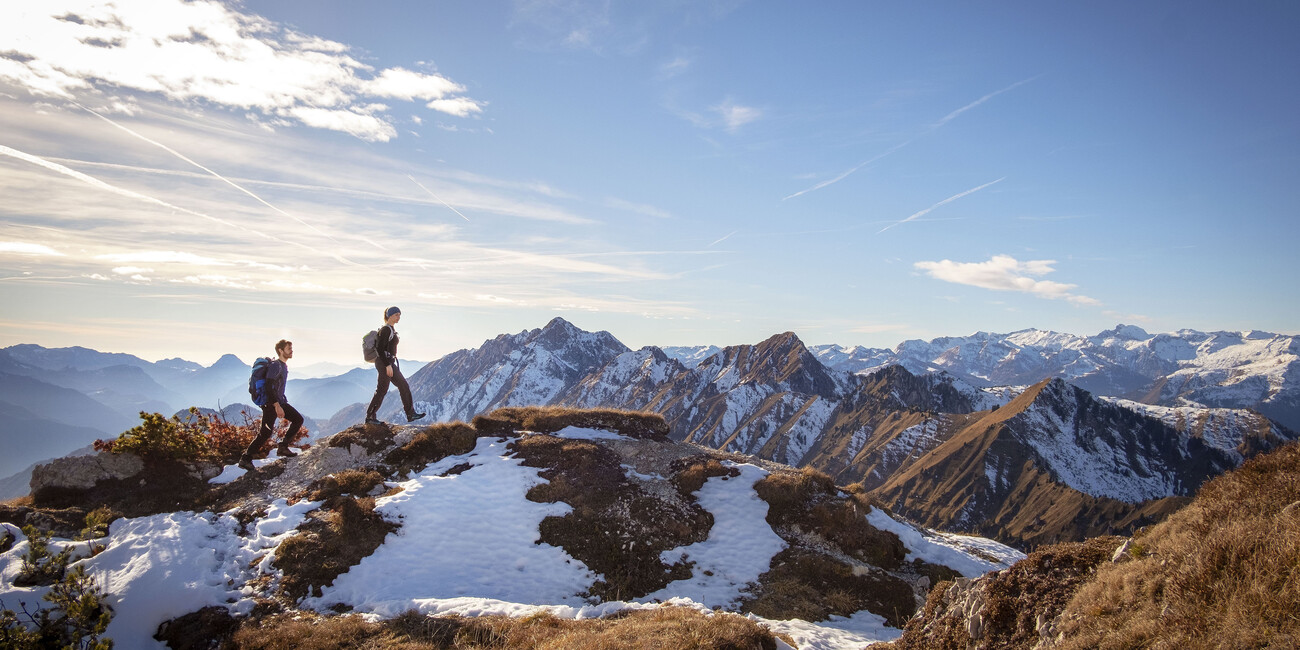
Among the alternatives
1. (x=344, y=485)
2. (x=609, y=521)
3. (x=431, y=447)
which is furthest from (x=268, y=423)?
(x=609, y=521)

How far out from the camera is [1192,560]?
672 cm

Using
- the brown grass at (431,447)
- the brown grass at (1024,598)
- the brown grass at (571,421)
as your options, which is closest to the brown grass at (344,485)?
the brown grass at (431,447)

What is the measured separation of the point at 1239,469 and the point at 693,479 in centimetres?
1560

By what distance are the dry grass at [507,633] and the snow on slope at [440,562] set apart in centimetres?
95

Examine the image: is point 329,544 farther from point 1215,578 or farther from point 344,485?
point 1215,578

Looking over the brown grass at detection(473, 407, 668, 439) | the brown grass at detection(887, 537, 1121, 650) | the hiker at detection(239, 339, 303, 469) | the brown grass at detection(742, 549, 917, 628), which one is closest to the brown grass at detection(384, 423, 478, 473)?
the brown grass at detection(473, 407, 668, 439)

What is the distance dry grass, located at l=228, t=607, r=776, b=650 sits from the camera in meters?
9.34

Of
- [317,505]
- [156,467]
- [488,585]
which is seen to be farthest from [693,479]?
[156,467]

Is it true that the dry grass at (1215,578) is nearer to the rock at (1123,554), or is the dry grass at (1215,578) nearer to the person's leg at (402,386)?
the rock at (1123,554)

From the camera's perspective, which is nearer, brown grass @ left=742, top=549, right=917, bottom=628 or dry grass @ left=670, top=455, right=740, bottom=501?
brown grass @ left=742, top=549, right=917, bottom=628

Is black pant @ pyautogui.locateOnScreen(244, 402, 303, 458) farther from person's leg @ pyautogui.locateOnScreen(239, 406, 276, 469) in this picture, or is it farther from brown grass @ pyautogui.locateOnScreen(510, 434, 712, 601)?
brown grass @ pyautogui.locateOnScreen(510, 434, 712, 601)

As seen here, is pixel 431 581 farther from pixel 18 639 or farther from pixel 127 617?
pixel 18 639

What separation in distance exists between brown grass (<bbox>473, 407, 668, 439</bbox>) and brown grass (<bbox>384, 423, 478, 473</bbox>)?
1960mm

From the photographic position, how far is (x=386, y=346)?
19969 millimetres
